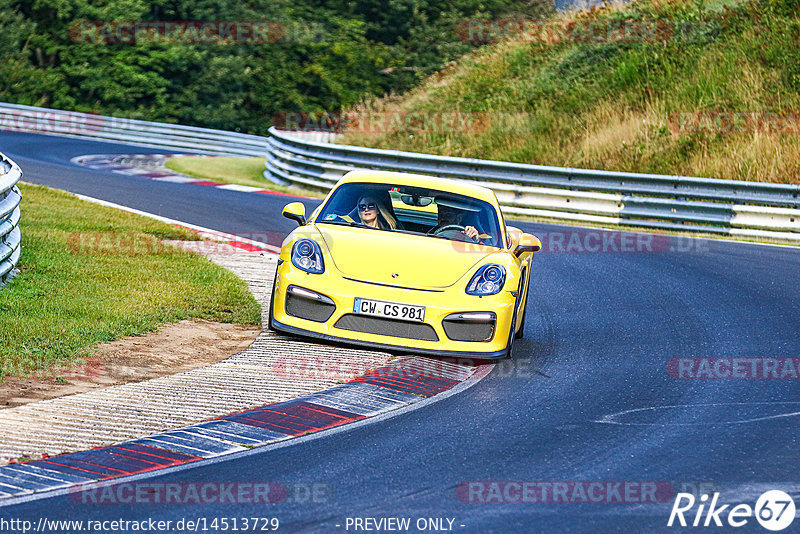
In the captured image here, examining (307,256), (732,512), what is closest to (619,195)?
(307,256)

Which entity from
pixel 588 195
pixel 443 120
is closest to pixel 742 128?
pixel 588 195

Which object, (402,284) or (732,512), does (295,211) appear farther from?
(732,512)

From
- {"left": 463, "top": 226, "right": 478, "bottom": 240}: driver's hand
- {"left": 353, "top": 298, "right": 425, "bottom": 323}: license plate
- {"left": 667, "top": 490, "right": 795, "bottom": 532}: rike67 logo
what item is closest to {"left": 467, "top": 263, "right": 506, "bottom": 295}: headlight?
{"left": 353, "top": 298, "right": 425, "bottom": 323}: license plate

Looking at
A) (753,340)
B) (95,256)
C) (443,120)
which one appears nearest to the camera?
(753,340)

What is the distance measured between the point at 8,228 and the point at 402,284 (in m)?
4.24

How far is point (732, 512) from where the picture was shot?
5262 millimetres

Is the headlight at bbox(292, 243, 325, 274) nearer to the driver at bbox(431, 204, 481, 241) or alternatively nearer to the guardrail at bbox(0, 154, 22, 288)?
the driver at bbox(431, 204, 481, 241)

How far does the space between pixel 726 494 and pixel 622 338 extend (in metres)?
4.36

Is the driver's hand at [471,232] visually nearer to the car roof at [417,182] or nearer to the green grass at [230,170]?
the car roof at [417,182]

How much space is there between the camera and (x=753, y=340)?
9.80 metres

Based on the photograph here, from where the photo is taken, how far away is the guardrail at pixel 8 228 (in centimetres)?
1020

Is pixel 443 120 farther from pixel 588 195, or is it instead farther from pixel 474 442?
pixel 474 442

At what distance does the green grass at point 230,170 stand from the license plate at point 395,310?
45.1ft

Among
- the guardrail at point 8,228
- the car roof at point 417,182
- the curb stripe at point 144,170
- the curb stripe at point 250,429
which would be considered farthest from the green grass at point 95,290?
the curb stripe at point 144,170
